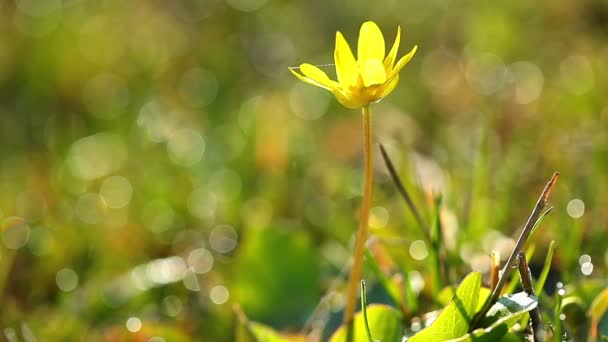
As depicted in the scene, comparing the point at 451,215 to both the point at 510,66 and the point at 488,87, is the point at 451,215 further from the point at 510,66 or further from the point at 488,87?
Answer: the point at 510,66

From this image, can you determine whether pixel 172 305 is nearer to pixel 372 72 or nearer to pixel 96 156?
pixel 372 72

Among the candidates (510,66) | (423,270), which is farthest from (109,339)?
(510,66)

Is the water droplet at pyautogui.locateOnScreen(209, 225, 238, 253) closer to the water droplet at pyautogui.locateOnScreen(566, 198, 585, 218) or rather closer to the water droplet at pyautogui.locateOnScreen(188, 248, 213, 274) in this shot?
the water droplet at pyautogui.locateOnScreen(188, 248, 213, 274)

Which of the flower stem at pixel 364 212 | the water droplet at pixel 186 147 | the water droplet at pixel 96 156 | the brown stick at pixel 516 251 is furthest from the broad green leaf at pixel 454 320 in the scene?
the water droplet at pixel 96 156

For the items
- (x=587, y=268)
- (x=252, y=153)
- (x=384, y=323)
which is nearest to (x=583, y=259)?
(x=587, y=268)

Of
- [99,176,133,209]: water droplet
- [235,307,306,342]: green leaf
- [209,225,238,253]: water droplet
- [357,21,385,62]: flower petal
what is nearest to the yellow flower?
[357,21,385,62]: flower petal

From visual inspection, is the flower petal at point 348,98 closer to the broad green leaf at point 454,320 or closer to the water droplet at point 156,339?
the broad green leaf at point 454,320
